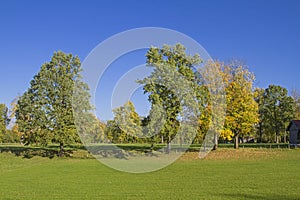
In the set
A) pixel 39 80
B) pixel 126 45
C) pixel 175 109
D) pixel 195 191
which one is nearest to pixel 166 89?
pixel 175 109

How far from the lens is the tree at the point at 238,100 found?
42.5 m

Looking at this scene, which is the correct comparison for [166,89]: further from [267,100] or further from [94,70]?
[267,100]

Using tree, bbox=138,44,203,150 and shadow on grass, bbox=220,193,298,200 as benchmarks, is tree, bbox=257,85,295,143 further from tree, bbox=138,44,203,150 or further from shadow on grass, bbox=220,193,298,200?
shadow on grass, bbox=220,193,298,200

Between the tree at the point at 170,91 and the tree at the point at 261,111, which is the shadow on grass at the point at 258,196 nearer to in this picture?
the tree at the point at 170,91

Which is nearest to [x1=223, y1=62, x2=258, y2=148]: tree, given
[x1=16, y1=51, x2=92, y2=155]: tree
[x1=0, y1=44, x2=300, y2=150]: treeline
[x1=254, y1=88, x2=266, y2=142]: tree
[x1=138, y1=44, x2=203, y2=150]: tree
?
[x1=0, y1=44, x2=300, y2=150]: treeline

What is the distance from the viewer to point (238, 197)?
1258 cm

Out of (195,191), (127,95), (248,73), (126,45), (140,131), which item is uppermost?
(248,73)

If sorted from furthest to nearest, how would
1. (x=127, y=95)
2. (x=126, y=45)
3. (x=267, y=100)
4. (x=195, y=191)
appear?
(x=267, y=100) → (x=127, y=95) → (x=126, y=45) → (x=195, y=191)

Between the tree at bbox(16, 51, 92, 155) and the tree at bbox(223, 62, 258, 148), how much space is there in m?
17.8

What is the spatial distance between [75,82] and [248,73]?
2266 centimetres


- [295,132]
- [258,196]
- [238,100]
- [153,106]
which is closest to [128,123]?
[153,106]

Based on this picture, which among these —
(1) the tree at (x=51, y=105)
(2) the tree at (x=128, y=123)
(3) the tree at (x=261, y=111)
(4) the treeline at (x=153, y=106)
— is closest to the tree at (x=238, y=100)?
(4) the treeline at (x=153, y=106)

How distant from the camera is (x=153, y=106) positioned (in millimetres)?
35875

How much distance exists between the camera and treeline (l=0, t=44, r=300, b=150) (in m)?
37.1
